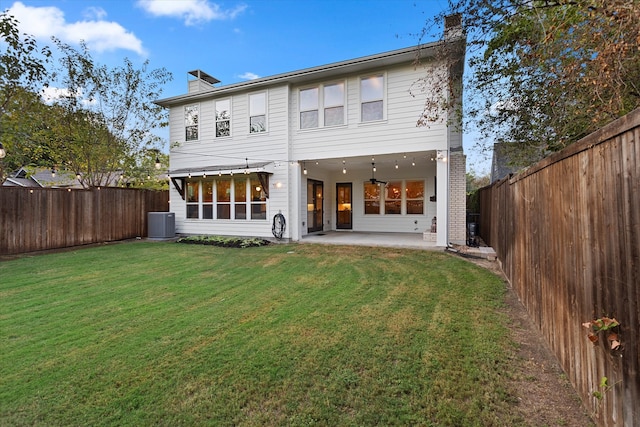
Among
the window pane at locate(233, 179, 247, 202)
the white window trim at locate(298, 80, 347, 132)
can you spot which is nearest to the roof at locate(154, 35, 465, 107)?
the white window trim at locate(298, 80, 347, 132)

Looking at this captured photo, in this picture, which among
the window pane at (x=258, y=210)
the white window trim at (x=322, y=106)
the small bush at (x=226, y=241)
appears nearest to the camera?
the white window trim at (x=322, y=106)

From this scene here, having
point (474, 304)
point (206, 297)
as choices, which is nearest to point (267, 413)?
point (206, 297)

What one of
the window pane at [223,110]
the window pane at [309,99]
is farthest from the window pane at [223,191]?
the window pane at [309,99]

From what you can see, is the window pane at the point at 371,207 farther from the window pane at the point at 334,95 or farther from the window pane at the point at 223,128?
the window pane at the point at 223,128

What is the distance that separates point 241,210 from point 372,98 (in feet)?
18.3

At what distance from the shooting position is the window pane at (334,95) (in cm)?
909

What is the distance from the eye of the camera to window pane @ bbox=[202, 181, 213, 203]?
11.2m

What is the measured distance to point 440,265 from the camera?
6.30 metres

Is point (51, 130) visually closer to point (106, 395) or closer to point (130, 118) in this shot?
point (130, 118)

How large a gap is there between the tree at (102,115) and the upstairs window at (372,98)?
25.5 feet

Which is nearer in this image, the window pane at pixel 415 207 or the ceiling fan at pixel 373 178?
the ceiling fan at pixel 373 178

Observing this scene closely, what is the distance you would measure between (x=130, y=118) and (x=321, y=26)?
914 cm

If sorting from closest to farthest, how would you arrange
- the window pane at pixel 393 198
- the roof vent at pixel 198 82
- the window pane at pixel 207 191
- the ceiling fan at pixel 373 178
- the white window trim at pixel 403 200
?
the ceiling fan at pixel 373 178
the window pane at pixel 207 191
the white window trim at pixel 403 200
the roof vent at pixel 198 82
the window pane at pixel 393 198

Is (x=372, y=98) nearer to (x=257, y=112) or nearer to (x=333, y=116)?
(x=333, y=116)
